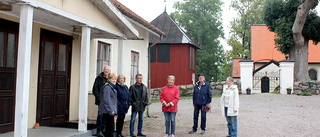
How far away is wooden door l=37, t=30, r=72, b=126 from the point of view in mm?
6855

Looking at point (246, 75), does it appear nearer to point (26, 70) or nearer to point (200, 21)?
point (26, 70)

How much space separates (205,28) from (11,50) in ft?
120

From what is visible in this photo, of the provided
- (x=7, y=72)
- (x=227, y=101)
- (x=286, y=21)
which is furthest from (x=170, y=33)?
(x=7, y=72)

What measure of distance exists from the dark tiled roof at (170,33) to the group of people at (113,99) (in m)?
18.2

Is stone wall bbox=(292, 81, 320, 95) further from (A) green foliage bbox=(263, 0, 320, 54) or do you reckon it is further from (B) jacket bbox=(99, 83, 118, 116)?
(B) jacket bbox=(99, 83, 118, 116)

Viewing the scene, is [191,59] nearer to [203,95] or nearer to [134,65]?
[134,65]

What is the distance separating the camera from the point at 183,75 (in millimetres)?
25234

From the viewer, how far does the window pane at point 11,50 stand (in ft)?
19.3

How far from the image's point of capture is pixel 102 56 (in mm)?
8883

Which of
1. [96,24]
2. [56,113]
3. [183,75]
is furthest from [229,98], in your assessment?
[183,75]

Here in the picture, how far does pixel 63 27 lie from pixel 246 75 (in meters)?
15.4

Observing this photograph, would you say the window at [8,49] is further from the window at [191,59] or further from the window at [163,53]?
the window at [191,59]

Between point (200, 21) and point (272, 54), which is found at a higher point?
point (200, 21)

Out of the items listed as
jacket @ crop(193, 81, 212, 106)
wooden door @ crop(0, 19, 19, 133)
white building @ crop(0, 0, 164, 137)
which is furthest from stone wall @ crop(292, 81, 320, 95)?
wooden door @ crop(0, 19, 19, 133)
